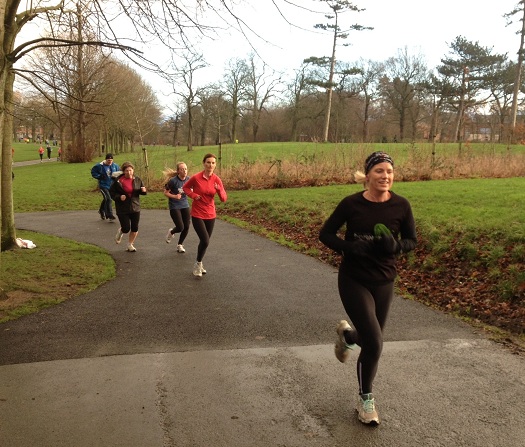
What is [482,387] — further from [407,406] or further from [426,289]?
[426,289]

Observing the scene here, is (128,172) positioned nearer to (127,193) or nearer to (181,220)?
(127,193)

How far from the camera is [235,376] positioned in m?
4.14

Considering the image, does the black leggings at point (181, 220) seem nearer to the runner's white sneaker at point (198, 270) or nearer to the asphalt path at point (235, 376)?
the runner's white sneaker at point (198, 270)

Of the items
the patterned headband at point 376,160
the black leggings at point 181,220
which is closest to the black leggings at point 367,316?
the patterned headband at point 376,160

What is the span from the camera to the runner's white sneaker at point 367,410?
131 inches

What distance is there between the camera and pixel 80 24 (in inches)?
271

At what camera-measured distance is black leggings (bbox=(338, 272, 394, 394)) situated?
11.2 ft

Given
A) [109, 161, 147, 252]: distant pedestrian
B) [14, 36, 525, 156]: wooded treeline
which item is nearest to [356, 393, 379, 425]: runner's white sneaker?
[109, 161, 147, 252]: distant pedestrian

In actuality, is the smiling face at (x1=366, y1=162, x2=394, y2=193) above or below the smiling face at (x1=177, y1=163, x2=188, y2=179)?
above

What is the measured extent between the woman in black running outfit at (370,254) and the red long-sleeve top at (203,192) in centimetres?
449

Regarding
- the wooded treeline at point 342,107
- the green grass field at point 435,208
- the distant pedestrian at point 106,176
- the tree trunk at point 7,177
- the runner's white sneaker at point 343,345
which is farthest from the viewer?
the wooded treeline at point 342,107

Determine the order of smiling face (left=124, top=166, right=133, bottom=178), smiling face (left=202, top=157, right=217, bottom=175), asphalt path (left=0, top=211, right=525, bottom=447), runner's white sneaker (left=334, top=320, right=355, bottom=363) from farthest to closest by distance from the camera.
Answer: smiling face (left=124, top=166, right=133, bottom=178) < smiling face (left=202, top=157, right=217, bottom=175) < runner's white sneaker (left=334, top=320, right=355, bottom=363) < asphalt path (left=0, top=211, right=525, bottom=447)

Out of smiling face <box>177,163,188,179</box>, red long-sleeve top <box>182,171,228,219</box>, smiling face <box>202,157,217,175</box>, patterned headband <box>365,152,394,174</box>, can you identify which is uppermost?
patterned headband <box>365,152,394,174</box>

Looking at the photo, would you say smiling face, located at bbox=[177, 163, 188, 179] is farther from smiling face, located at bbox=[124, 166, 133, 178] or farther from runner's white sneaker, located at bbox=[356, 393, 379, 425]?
runner's white sneaker, located at bbox=[356, 393, 379, 425]
